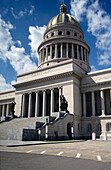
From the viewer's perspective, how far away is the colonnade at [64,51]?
58062 millimetres

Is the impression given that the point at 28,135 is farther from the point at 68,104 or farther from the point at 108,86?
the point at 108,86

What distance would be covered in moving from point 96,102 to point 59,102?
1020cm

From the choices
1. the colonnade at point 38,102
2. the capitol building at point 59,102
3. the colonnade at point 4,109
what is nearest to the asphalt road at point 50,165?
the capitol building at point 59,102

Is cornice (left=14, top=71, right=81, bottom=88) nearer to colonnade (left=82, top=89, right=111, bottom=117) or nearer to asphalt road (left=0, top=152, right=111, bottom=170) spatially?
colonnade (left=82, top=89, right=111, bottom=117)

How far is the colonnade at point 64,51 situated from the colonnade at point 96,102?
18595 millimetres

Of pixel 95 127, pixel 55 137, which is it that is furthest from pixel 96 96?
pixel 55 137

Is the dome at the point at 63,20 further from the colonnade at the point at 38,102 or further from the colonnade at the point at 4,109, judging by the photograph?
the colonnade at the point at 4,109

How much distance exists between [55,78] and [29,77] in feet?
33.8

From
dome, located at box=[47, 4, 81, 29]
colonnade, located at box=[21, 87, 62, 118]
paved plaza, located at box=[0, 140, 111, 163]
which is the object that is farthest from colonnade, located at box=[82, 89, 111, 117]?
dome, located at box=[47, 4, 81, 29]

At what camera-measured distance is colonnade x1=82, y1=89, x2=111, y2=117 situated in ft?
133

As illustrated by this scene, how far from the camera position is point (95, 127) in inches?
1522

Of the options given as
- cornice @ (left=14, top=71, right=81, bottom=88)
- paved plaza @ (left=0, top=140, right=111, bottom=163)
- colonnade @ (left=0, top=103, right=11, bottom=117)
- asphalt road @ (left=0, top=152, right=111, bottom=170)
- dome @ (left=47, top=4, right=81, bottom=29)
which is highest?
dome @ (left=47, top=4, right=81, bottom=29)

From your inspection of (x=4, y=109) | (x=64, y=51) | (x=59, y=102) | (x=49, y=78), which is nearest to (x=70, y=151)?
(x=59, y=102)

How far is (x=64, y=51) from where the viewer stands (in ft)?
195
